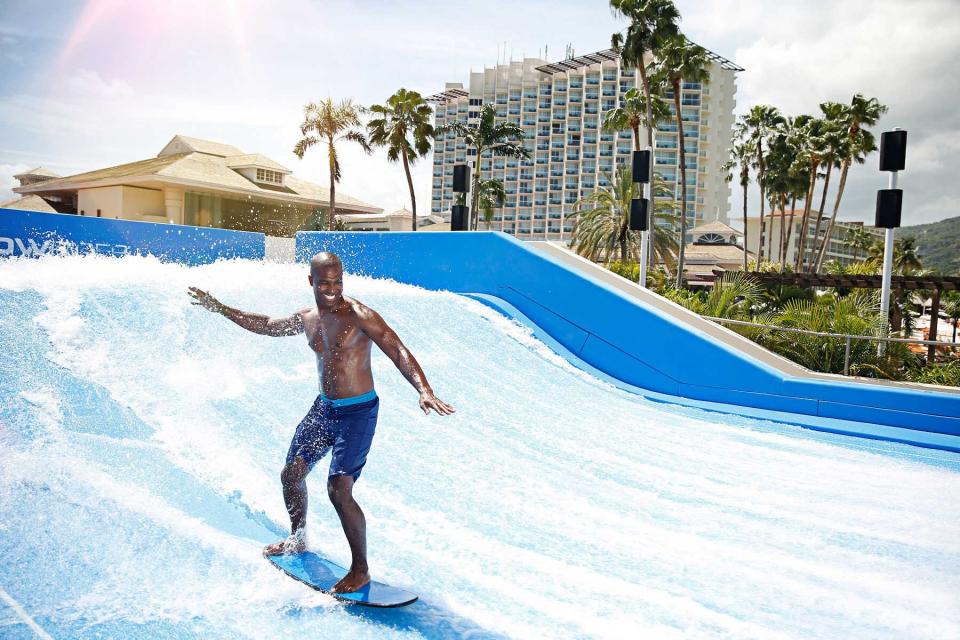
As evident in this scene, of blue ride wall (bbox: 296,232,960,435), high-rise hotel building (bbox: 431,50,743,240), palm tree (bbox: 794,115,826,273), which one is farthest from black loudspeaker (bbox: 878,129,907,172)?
high-rise hotel building (bbox: 431,50,743,240)

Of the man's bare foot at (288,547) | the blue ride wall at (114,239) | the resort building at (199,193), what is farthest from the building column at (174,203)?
the man's bare foot at (288,547)

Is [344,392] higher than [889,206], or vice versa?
[889,206]

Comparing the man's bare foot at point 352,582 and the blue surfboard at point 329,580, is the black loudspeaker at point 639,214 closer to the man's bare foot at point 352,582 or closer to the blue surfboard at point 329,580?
the blue surfboard at point 329,580

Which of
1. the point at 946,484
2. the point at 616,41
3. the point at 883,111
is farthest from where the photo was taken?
the point at 883,111

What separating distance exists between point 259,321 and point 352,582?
142cm

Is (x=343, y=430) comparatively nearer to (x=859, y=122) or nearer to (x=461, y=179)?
(x=461, y=179)

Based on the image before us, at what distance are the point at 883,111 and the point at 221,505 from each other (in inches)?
1879

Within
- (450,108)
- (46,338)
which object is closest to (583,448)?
(46,338)

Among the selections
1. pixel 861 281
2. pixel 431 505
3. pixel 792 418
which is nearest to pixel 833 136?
pixel 861 281

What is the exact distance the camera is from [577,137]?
10694 cm

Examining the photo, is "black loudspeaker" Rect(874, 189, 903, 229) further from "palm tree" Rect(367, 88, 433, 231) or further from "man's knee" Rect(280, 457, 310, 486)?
"palm tree" Rect(367, 88, 433, 231)

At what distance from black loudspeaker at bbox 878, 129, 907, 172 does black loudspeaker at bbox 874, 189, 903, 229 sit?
355 millimetres

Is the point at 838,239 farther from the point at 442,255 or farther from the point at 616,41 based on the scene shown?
the point at 442,255

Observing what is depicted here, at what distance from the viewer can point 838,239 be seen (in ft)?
490
